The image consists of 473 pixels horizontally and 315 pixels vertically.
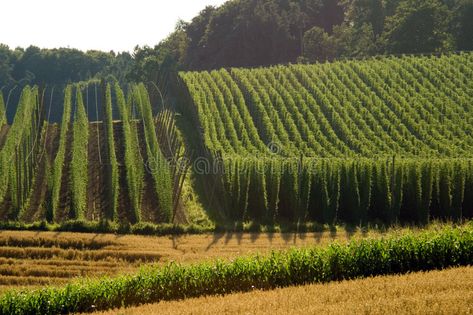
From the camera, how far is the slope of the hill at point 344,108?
39.2m

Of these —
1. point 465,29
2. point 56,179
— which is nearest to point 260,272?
point 56,179

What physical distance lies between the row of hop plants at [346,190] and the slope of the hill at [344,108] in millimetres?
4598

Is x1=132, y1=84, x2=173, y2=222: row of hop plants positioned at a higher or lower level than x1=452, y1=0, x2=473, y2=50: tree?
lower

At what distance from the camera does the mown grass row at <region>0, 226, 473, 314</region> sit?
19406 millimetres

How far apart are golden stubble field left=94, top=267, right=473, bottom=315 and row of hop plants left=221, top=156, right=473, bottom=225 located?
12.1 m

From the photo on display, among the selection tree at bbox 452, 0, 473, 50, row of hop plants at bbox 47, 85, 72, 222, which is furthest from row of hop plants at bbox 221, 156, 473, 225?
tree at bbox 452, 0, 473, 50

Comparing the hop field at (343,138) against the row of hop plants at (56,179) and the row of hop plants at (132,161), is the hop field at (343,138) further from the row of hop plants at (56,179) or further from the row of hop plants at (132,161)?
the row of hop plants at (56,179)

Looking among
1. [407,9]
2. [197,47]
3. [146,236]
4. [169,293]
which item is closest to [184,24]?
[197,47]

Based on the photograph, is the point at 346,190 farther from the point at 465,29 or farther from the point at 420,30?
the point at 465,29

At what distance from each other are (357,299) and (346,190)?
15.9m

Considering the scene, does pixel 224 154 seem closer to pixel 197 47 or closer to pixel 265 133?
pixel 265 133

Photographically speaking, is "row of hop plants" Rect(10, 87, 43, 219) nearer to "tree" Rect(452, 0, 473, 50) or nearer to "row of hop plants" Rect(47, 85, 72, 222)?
"row of hop plants" Rect(47, 85, 72, 222)

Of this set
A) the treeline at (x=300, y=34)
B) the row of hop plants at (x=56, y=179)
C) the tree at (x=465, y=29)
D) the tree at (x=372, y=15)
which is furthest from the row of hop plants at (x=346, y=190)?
the tree at (x=372, y=15)

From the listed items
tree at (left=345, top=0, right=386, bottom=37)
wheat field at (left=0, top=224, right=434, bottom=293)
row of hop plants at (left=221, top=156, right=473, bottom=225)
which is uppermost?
tree at (left=345, top=0, right=386, bottom=37)
